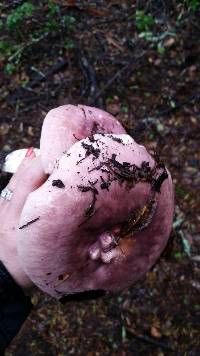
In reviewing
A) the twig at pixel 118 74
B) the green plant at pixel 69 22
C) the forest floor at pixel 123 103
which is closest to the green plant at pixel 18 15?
the forest floor at pixel 123 103

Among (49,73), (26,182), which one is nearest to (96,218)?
(26,182)

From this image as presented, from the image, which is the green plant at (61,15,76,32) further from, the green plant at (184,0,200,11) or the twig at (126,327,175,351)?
the twig at (126,327,175,351)

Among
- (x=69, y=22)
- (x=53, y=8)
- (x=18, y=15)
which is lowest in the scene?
(x=69, y=22)

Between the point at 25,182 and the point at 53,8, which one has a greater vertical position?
the point at 25,182

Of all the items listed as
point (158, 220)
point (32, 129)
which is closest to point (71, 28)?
point (32, 129)

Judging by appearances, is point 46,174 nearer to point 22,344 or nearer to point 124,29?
point 22,344

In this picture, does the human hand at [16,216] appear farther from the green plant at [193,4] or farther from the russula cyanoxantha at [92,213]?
the green plant at [193,4]

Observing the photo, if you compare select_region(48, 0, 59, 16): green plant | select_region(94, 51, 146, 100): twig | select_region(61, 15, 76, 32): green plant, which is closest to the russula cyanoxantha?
select_region(94, 51, 146, 100): twig

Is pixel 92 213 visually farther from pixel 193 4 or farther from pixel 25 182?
pixel 193 4
